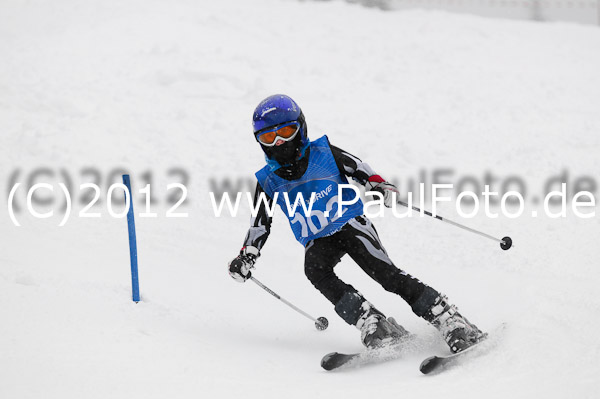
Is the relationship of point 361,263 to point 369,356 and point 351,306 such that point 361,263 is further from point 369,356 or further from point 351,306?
point 369,356

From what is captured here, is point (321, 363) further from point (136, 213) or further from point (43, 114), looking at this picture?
point (43, 114)

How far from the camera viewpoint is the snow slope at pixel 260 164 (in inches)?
148

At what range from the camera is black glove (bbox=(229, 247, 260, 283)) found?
184 inches

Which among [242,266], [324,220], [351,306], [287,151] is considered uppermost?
[287,151]

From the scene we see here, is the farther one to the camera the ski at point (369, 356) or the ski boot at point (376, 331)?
the ski boot at point (376, 331)

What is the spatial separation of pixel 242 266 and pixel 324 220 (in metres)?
0.72

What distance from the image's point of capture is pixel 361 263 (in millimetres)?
4637

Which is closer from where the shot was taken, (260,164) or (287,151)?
(287,151)

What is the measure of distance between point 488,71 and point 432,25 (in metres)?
3.65

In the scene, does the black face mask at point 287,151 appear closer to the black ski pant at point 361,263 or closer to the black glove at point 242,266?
the black ski pant at point 361,263

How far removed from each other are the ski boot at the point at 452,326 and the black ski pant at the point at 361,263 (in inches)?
2.5

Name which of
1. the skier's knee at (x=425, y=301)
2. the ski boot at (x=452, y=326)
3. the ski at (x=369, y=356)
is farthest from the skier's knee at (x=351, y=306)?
the ski boot at (x=452, y=326)

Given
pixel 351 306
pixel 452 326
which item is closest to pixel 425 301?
pixel 452 326

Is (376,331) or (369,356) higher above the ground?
(376,331)
